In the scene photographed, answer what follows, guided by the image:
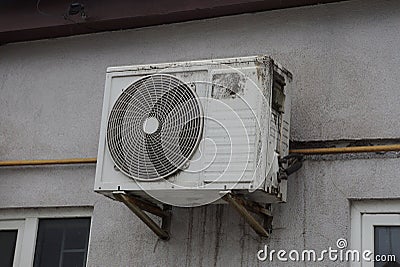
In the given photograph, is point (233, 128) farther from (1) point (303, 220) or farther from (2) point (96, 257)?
(2) point (96, 257)

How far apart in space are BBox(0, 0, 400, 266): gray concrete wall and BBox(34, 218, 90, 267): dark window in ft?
0.51

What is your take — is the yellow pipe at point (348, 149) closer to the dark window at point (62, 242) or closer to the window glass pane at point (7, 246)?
the dark window at point (62, 242)

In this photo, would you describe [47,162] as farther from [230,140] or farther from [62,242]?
[230,140]

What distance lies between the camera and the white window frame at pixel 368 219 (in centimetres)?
446

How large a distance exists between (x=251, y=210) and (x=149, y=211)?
2.09 feet

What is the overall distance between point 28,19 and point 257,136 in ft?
7.43

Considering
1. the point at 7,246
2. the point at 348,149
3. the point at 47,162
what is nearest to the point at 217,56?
the point at 348,149

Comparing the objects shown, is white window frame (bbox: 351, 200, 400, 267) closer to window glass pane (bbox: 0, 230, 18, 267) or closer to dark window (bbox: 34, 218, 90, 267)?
dark window (bbox: 34, 218, 90, 267)

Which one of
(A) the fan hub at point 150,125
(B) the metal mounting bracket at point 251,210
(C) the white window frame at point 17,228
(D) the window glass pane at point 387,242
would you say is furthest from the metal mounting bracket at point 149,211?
(D) the window glass pane at point 387,242

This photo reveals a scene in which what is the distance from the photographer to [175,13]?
529cm

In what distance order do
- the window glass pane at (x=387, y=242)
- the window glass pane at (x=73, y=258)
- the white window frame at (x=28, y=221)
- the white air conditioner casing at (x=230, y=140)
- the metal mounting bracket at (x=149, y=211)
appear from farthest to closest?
the white window frame at (x=28, y=221)
the window glass pane at (x=73, y=258)
the metal mounting bracket at (x=149, y=211)
the window glass pane at (x=387, y=242)
the white air conditioner casing at (x=230, y=140)

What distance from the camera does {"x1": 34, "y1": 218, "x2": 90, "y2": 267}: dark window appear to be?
5207 mm

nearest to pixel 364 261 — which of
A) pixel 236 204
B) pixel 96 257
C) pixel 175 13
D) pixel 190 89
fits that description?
pixel 236 204

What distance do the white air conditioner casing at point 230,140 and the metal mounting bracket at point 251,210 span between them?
0.04 m
